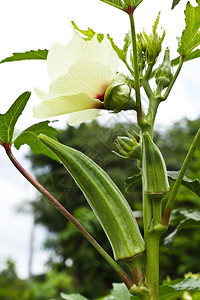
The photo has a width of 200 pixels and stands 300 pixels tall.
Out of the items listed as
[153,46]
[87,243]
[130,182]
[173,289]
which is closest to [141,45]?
[153,46]

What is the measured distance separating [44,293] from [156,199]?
35.0ft

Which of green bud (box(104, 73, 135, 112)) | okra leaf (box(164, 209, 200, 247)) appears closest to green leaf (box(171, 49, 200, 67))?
green bud (box(104, 73, 135, 112))

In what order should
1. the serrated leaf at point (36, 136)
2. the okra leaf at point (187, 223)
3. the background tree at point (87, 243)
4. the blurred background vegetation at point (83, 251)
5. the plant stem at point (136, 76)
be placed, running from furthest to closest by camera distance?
the background tree at point (87, 243) → the blurred background vegetation at point (83, 251) → the okra leaf at point (187, 223) → the serrated leaf at point (36, 136) → the plant stem at point (136, 76)

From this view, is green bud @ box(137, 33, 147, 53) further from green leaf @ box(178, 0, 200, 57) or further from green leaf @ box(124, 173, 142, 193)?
green leaf @ box(124, 173, 142, 193)

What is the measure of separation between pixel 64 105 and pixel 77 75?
46mm

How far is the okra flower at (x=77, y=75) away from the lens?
540 millimetres

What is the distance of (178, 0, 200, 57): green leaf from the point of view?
58 centimetres

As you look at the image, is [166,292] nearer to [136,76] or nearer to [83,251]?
[136,76]

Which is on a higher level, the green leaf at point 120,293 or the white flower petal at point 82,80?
the white flower petal at point 82,80

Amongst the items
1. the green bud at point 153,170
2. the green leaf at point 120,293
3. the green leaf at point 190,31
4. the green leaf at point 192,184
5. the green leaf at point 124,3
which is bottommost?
the green leaf at point 120,293

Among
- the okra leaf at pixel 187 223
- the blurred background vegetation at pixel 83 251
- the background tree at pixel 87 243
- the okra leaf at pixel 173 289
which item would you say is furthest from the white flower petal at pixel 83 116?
the background tree at pixel 87 243

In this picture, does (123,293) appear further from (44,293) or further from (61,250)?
(61,250)

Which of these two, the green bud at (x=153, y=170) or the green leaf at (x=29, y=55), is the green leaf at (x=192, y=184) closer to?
the green bud at (x=153, y=170)

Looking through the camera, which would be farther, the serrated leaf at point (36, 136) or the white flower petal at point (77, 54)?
the serrated leaf at point (36, 136)
